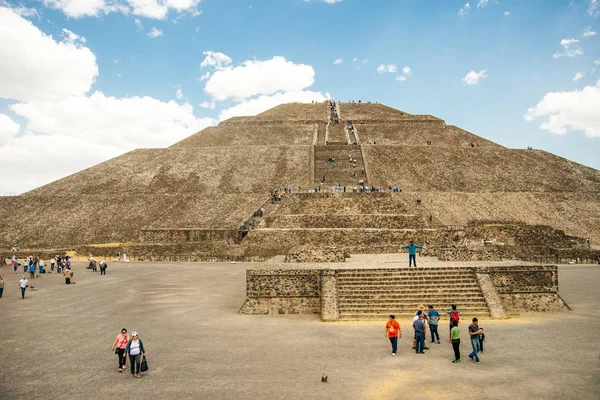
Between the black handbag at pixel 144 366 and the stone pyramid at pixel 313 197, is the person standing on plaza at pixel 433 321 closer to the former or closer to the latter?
the black handbag at pixel 144 366

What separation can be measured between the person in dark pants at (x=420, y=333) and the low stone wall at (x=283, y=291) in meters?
4.65

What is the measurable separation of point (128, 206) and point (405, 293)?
34.2m

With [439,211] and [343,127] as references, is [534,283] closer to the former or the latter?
[439,211]

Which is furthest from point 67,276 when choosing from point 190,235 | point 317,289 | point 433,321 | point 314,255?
point 433,321

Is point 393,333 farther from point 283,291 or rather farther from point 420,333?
point 283,291

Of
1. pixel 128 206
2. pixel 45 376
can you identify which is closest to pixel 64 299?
pixel 45 376

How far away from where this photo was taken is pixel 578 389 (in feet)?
25.5

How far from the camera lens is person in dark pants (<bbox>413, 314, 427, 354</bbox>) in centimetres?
973

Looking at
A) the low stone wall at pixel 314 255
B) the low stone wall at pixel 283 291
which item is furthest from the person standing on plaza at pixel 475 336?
the low stone wall at pixel 314 255

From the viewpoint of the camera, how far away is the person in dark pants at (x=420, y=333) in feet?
31.9

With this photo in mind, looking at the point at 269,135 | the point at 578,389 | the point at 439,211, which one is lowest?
the point at 578,389

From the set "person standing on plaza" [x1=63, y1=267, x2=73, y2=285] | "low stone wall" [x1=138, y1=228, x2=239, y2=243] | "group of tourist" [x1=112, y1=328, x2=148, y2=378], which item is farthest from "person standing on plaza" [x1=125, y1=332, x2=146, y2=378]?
"low stone wall" [x1=138, y1=228, x2=239, y2=243]

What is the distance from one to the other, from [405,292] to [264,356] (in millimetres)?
6071

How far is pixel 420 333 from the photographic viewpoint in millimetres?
9906
